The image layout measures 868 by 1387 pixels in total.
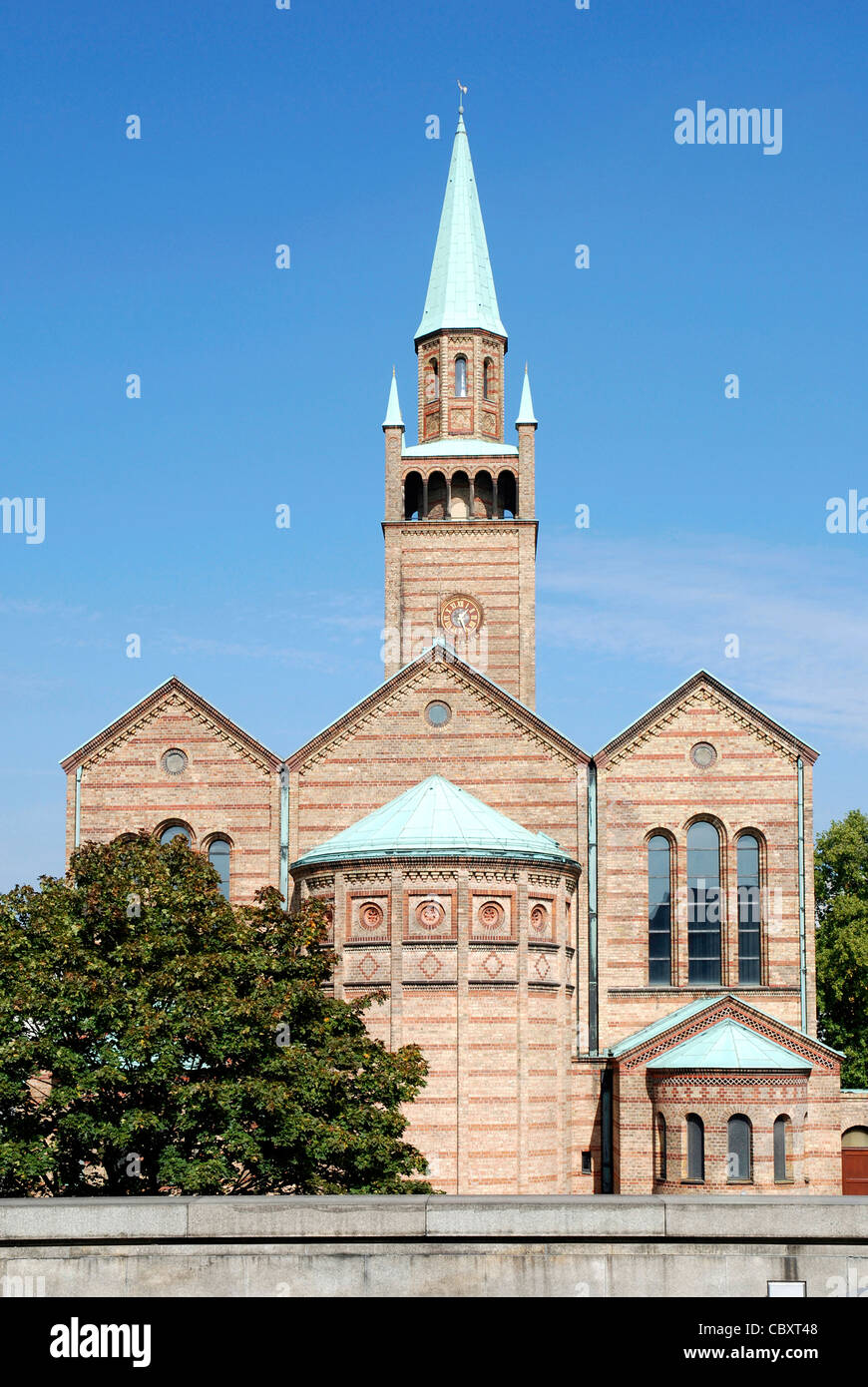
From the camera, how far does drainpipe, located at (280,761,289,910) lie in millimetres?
42438

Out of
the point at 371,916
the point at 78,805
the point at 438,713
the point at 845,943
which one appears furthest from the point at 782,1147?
the point at 845,943

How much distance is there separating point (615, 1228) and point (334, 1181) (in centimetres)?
1259

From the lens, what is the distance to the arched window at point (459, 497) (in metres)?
56.3

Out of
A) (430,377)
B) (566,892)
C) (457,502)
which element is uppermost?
(430,377)

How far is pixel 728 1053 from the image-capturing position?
1444 inches

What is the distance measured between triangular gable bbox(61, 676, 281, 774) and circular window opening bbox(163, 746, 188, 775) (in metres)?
1.15

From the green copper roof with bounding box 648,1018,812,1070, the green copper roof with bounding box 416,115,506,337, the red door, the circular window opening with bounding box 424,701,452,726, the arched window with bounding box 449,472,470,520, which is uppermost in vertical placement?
the green copper roof with bounding box 416,115,506,337

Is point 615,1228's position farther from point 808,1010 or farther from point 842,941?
point 842,941

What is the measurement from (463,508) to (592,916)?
1993 cm

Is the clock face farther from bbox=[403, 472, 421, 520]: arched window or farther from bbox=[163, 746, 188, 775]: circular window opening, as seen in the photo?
bbox=[163, 746, 188, 775]: circular window opening

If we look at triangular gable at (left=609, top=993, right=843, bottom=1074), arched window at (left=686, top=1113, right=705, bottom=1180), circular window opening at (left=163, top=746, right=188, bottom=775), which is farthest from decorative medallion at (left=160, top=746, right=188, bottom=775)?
arched window at (left=686, top=1113, right=705, bottom=1180)

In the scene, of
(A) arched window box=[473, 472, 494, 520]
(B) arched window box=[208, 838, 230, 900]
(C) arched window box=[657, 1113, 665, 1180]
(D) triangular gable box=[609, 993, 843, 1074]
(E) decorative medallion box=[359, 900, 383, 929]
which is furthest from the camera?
(A) arched window box=[473, 472, 494, 520]

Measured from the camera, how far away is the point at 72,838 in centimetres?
4353
